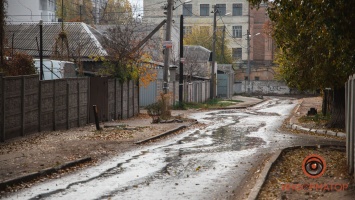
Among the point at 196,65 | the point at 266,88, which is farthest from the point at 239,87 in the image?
the point at 196,65

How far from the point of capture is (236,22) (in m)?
97.6

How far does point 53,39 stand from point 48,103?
82.2 feet

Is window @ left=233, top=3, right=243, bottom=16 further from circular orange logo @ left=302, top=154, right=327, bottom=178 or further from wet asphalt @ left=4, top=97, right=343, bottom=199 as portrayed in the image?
circular orange logo @ left=302, top=154, right=327, bottom=178

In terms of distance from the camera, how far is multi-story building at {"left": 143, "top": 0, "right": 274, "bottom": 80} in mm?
96125

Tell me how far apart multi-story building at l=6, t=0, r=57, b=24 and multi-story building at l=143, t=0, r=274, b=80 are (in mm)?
24164

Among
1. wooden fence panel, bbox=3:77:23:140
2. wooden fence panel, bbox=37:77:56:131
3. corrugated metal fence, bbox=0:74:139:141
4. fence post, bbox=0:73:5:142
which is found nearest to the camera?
fence post, bbox=0:73:5:142

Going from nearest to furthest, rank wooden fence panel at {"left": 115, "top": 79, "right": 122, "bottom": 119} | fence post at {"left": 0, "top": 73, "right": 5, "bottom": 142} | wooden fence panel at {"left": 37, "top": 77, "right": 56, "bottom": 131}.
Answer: fence post at {"left": 0, "top": 73, "right": 5, "bottom": 142} → wooden fence panel at {"left": 37, "top": 77, "right": 56, "bottom": 131} → wooden fence panel at {"left": 115, "top": 79, "right": 122, "bottom": 119}

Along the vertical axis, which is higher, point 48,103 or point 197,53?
point 197,53

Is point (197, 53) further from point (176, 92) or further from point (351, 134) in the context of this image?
point (351, 134)

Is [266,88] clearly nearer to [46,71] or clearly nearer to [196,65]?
[196,65]

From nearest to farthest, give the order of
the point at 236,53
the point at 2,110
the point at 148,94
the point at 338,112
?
the point at 2,110 → the point at 338,112 → the point at 148,94 → the point at 236,53

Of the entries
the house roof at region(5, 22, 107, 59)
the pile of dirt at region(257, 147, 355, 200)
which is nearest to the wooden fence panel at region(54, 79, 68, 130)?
the pile of dirt at region(257, 147, 355, 200)

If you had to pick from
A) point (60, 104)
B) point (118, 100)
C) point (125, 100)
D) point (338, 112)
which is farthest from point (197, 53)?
point (60, 104)

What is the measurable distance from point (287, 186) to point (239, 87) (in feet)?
237
